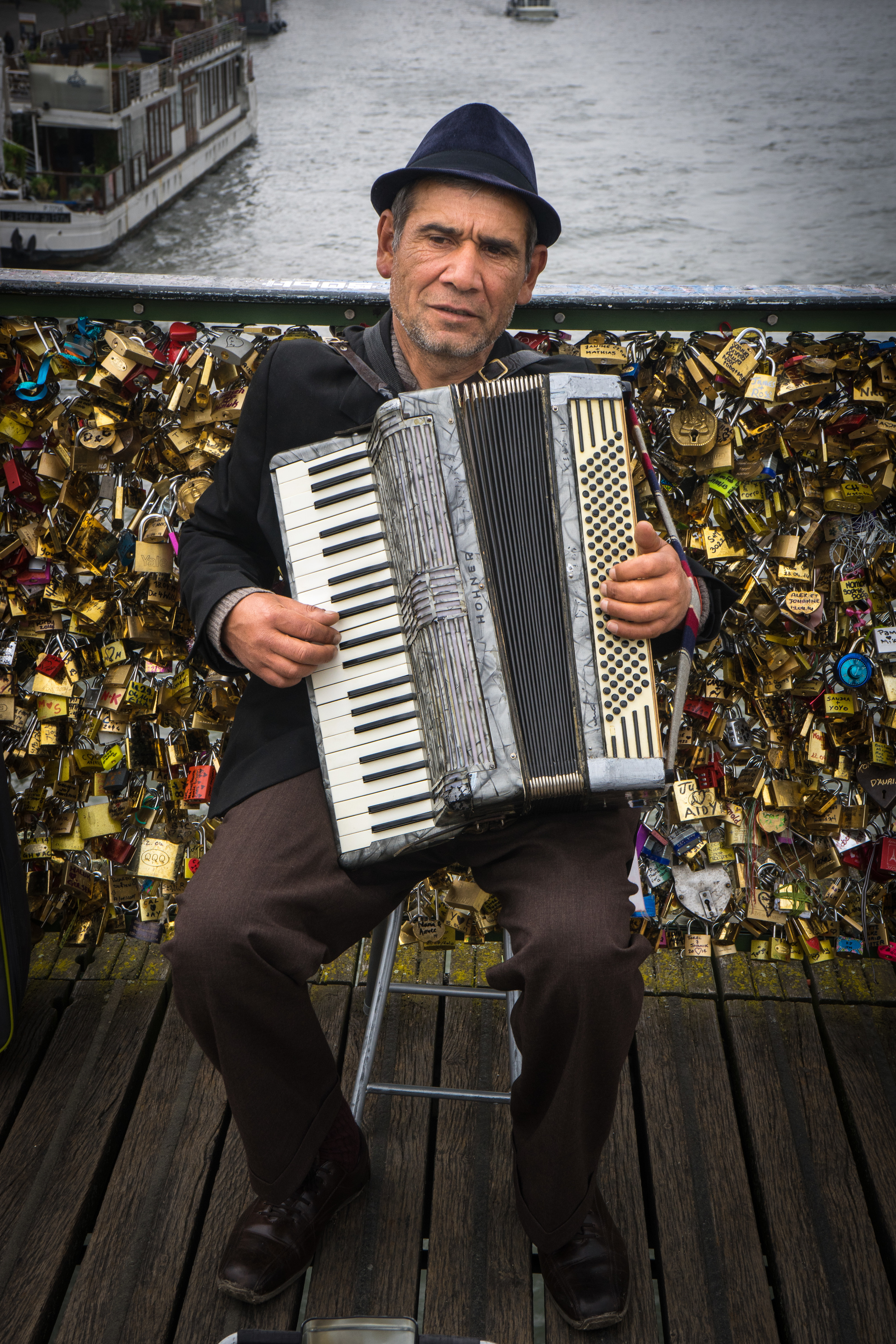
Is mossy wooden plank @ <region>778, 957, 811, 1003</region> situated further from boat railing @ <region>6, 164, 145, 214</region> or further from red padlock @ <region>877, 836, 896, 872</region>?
boat railing @ <region>6, 164, 145, 214</region>

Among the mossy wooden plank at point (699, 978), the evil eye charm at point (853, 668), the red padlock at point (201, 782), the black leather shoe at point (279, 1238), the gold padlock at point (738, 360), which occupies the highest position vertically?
the gold padlock at point (738, 360)

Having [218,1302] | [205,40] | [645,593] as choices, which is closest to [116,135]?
[205,40]

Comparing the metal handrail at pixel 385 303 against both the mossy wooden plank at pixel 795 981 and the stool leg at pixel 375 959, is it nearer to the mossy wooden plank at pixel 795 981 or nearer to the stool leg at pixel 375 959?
the stool leg at pixel 375 959

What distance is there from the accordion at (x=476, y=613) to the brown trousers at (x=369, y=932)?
0.11 meters

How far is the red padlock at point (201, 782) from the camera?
2.15 m

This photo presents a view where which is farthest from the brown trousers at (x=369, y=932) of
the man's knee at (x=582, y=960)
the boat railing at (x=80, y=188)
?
the boat railing at (x=80, y=188)

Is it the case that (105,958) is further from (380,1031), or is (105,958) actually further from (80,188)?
(80,188)

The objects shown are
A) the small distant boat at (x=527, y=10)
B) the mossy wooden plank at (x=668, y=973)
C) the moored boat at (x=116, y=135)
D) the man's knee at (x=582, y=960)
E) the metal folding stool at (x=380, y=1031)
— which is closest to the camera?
the man's knee at (x=582, y=960)

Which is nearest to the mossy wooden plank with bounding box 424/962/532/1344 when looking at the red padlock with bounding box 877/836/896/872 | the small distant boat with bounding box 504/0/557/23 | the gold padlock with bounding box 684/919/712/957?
the gold padlock with bounding box 684/919/712/957

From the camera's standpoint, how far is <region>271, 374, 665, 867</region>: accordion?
1317mm

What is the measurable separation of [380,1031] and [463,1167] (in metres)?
0.27

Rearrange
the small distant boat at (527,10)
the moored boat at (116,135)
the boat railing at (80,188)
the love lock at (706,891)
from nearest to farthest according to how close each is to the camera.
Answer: the love lock at (706,891)
the moored boat at (116,135)
the small distant boat at (527,10)
the boat railing at (80,188)

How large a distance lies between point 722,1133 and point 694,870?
0.59 meters

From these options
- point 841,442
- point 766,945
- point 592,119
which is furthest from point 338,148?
point 766,945
